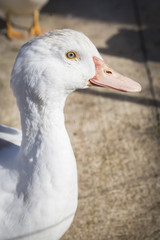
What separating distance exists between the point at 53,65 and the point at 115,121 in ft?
5.81

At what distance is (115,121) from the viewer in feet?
9.78

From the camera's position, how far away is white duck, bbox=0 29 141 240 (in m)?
1.31

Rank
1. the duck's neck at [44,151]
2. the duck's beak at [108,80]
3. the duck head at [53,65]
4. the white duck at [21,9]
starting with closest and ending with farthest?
the duck head at [53,65] < the duck's neck at [44,151] < the duck's beak at [108,80] < the white duck at [21,9]

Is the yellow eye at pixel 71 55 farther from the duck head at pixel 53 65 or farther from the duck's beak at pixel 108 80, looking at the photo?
the duck's beak at pixel 108 80

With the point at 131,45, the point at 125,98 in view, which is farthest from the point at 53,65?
the point at 131,45

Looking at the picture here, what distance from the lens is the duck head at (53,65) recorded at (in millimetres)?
1281

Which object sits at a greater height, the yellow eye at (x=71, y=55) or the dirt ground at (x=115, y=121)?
the yellow eye at (x=71, y=55)

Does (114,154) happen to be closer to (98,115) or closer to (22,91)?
(98,115)

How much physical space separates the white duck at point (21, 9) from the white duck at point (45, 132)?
102 inches

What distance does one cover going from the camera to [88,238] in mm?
2137

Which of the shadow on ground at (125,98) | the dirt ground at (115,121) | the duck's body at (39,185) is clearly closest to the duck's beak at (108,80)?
the duck's body at (39,185)

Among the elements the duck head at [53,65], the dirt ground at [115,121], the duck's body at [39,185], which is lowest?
the dirt ground at [115,121]

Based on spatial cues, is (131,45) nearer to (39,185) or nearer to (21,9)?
(21,9)

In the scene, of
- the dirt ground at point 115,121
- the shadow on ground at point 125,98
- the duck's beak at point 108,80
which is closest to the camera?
the duck's beak at point 108,80
